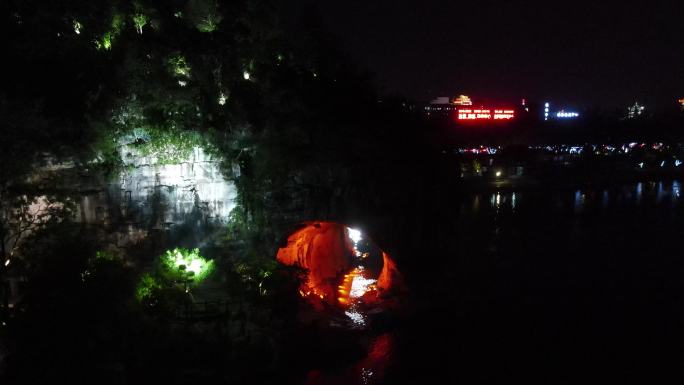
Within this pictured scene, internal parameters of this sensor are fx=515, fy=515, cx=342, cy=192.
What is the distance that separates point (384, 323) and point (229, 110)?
780 cm

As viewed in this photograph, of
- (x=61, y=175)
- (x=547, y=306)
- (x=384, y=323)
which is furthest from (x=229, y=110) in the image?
(x=547, y=306)

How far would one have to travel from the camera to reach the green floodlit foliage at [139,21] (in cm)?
1445

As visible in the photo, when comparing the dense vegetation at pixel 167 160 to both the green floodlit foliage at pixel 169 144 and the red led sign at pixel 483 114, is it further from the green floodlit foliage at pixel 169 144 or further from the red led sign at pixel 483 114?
the red led sign at pixel 483 114

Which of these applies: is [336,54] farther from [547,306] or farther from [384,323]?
[547,306]

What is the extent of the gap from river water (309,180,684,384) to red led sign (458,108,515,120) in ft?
134

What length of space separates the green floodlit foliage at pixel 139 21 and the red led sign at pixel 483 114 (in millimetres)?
58590

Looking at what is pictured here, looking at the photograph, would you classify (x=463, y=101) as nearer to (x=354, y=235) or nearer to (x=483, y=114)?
(x=483, y=114)

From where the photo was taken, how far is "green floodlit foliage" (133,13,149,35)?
1445 cm

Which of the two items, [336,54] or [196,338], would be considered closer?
[196,338]

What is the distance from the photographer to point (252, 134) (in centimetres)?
1455

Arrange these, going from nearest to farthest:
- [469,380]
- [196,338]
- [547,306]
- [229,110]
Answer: [196,338] → [469,380] → [229,110] → [547,306]

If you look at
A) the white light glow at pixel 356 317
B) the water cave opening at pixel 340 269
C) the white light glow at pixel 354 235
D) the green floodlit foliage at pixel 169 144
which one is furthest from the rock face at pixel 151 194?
the white light glow at pixel 354 235

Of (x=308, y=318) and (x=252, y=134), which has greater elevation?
(x=252, y=134)

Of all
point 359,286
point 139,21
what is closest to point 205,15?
point 139,21
